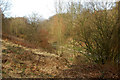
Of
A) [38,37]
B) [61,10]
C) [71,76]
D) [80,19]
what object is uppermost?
[61,10]

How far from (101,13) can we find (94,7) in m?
0.46

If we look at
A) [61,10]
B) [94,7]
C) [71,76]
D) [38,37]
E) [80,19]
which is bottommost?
[71,76]

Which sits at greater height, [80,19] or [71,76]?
[80,19]

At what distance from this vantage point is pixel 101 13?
14.6ft

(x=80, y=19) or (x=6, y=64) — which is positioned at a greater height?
(x=80, y=19)

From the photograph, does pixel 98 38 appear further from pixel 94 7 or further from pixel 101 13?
pixel 94 7

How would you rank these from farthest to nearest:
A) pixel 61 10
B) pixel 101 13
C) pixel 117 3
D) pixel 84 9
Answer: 1. pixel 61 10
2. pixel 84 9
3. pixel 101 13
4. pixel 117 3

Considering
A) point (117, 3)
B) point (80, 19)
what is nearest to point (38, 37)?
point (80, 19)

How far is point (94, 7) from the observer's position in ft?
15.6

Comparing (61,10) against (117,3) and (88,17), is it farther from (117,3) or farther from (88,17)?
(117,3)

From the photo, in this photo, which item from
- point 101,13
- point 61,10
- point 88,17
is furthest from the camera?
point 61,10

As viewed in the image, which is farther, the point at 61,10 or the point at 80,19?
the point at 61,10

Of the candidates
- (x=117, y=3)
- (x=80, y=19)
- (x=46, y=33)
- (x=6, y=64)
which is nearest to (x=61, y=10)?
(x=80, y=19)

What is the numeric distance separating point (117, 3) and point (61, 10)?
6632mm
